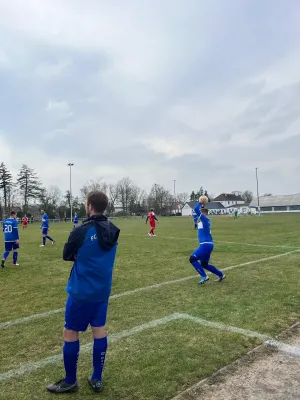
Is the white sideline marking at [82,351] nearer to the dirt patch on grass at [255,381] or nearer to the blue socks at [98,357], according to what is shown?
the blue socks at [98,357]

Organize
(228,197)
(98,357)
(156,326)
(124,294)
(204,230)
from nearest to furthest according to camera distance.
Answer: (98,357) → (156,326) → (124,294) → (204,230) → (228,197)

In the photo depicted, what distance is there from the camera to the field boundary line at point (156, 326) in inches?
157

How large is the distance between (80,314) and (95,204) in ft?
3.63

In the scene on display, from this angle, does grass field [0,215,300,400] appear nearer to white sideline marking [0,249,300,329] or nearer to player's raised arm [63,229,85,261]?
white sideline marking [0,249,300,329]

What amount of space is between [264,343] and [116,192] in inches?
4588

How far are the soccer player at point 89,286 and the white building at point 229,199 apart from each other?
162m

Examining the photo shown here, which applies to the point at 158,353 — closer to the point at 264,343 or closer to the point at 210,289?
the point at 264,343

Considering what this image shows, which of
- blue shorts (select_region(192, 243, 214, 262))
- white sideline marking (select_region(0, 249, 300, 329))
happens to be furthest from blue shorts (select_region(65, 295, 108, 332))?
blue shorts (select_region(192, 243, 214, 262))

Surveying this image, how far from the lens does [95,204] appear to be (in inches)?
139

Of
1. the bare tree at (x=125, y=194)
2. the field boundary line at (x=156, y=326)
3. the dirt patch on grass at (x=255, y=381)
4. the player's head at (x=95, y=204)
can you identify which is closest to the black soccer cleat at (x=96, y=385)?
the dirt patch on grass at (x=255, y=381)

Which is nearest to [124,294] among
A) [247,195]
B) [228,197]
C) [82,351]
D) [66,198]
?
[82,351]

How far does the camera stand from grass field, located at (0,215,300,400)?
145 inches

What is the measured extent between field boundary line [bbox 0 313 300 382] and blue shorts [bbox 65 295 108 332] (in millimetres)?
1085

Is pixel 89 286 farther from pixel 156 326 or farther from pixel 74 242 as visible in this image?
pixel 156 326
